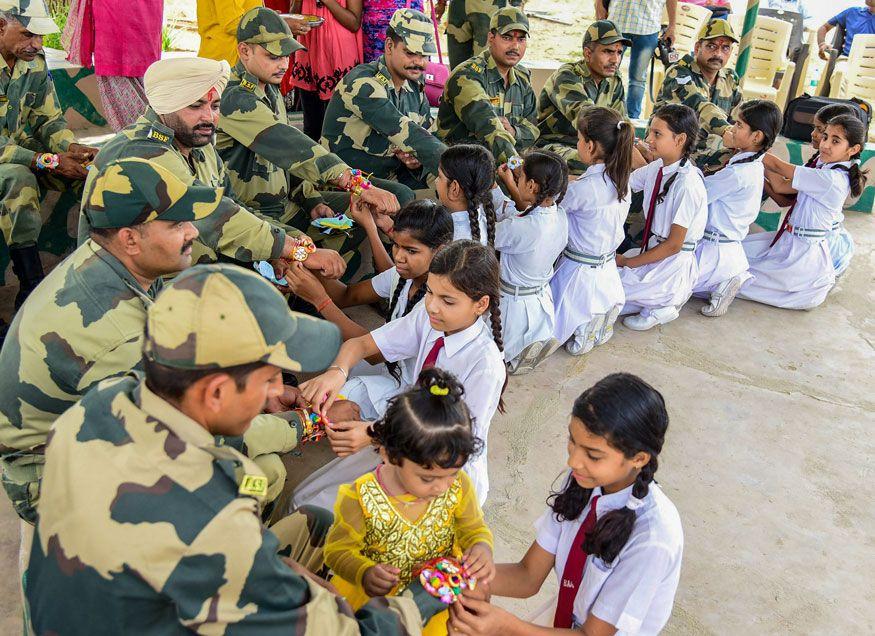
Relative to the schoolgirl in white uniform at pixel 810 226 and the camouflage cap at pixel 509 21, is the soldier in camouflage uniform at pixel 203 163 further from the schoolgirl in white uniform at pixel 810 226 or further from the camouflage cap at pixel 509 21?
the schoolgirl in white uniform at pixel 810 226

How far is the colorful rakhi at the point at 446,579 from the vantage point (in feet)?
6.64

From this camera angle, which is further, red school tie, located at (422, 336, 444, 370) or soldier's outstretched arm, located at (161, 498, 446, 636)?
red school tie, located at (422, 336, 444, 370)

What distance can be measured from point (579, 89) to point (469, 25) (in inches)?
49.8

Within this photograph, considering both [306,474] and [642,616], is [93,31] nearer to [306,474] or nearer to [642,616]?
[306,474]

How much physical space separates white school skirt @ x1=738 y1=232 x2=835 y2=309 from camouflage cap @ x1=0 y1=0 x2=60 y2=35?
4665mm

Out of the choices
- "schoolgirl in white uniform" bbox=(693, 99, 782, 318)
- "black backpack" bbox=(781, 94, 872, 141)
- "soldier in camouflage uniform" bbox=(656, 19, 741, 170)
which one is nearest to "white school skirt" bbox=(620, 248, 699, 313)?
"schoolgirl in white uniform" bbox=(693, 99, 782, 318)

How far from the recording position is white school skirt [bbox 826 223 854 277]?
5.41m

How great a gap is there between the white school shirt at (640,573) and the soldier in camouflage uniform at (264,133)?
2.47m

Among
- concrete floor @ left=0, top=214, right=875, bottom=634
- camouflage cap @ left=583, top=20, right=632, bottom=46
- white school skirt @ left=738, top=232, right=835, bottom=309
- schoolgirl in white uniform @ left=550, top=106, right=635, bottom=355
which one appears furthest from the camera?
camouflage cap @ left=583, top=20, right=632, bottom=46

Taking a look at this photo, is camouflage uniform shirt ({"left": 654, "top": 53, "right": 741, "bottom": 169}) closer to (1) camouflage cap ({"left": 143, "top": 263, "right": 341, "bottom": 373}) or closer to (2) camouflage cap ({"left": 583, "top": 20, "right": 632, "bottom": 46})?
(2) camouflage cap ({"left": 583, "top": 20, "right": 632, "bottom": 46})

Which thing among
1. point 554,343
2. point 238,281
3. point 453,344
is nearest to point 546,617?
point 453,344

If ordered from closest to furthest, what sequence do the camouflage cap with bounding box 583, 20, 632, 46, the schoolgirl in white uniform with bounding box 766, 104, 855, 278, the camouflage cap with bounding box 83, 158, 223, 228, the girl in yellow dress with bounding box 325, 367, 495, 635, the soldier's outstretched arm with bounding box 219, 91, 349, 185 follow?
1. the girl in yellow dress with bounding box 325, 367, 495, 635
2. the camouflage cap with bounding box 83, 158, 223, 228
3. the soldier's outstretched arm with bounding box 219, 91, 349, 185
4. the schoolgirl in white uniform with bounding box 766, 104, 855, 278
5. the camouflage cap with bounding box 583, 20, 632, 46

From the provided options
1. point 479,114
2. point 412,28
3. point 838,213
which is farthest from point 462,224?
point 838,213

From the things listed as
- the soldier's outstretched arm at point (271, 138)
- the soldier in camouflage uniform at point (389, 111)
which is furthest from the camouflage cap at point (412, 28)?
the soldier's outstretched arm at point (271, 138)
